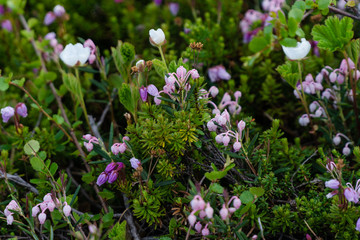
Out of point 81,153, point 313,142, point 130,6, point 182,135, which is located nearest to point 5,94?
point 81,153

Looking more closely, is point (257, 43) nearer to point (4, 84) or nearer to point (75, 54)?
point (75, 54)

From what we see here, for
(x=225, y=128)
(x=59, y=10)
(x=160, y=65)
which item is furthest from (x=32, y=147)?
(x=59, y=10)

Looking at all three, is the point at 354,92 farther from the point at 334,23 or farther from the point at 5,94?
the point at 5,94

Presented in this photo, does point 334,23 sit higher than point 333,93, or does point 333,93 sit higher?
point 334,23

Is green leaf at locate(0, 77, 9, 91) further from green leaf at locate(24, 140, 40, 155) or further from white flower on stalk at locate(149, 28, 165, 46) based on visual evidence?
white flower on stalk at locate(149, 28, 165, 46)

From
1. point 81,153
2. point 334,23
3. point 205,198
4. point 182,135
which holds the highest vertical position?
point 334,23

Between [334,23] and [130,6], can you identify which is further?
[130,6]
